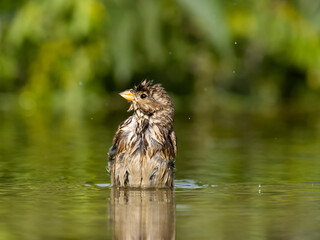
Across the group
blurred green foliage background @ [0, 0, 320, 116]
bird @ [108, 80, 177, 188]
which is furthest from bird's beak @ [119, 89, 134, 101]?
blurred green foliage background @ [0, 0, 320, 116]

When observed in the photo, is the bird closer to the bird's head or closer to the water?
the bird's head

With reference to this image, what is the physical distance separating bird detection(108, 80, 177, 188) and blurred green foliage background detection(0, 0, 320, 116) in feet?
12.7

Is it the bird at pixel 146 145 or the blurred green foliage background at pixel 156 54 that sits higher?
the blurred green foliage background at pixel 156 54

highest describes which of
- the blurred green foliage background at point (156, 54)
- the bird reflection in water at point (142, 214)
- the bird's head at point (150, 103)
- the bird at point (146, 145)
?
the blurred green foliage background at point (156, 54)

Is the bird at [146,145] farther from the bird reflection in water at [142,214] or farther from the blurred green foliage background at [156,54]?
the blurred green foliage background at [156,54]

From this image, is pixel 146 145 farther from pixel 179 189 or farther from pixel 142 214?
pixel 142 214

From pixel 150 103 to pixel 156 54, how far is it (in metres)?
6.47

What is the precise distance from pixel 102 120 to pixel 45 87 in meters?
1.67

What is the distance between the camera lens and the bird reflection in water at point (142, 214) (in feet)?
15.3

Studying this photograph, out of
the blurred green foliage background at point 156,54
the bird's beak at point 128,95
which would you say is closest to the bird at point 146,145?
the bird's beak at point 128,95

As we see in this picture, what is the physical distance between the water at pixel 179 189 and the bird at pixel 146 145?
15 centimetres

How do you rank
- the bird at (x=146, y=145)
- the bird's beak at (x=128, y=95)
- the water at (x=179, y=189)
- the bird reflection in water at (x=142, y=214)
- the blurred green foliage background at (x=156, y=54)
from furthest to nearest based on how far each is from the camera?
the blurred green foliage background at (x=156, y=54) < the bird's beak at (x=128, y=95) < the bird at (x=146, y=145) < the water at (x=179, y=189) < the bird reflection in water at (x=142, y=214)

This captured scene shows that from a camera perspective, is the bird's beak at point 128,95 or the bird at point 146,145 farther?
the bird's beak at point 128,95

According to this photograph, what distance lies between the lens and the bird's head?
676cm
